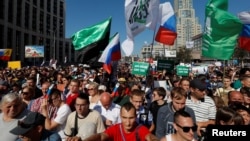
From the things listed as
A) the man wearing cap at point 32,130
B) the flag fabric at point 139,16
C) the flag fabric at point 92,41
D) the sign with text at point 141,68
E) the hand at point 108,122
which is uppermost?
the flag fabric at point 139,16

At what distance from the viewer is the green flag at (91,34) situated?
8.45 m

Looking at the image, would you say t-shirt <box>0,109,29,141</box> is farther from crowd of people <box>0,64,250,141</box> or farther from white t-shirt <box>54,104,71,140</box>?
white t-shirt <box>54,104,71,140</box>

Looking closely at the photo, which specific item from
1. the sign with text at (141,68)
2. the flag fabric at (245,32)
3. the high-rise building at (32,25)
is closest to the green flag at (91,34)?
the sign with text at (141,68)

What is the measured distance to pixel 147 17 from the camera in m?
7.50

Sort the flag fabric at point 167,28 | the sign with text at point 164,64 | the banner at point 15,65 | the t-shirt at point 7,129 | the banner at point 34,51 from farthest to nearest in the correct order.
Answer: 1. the banner at point 34,51
2. the banner at point 15,65
3. the sign with text at point 164,64
4. the flag fabric at point 167,28
5. the t-shirt at point 7,129

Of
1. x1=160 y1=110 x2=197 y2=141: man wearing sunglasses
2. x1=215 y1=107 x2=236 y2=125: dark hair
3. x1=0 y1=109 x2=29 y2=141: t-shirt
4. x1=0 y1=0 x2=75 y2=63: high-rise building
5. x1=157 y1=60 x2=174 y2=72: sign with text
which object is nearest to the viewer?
x1=160 y1=110 x2=197 y2=141: man wearing sunglasses

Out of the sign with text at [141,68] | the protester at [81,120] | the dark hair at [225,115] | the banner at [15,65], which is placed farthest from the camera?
the banner at [15,65]

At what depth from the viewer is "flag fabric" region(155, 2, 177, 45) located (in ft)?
31.0

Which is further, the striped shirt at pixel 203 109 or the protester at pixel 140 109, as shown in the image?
the protester at pixel 140 109

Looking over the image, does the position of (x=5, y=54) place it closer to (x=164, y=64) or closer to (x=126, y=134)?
(x=164, y=64)

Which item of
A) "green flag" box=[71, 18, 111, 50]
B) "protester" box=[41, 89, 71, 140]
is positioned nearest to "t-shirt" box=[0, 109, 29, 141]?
"protester" box=[41, 89, 71, 140]

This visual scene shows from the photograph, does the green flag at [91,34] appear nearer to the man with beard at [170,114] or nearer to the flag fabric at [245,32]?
the flag fabric at [245,32]

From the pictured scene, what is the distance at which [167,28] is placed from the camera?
9727 millimetres

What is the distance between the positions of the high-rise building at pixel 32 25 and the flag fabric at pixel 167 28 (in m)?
35.6
